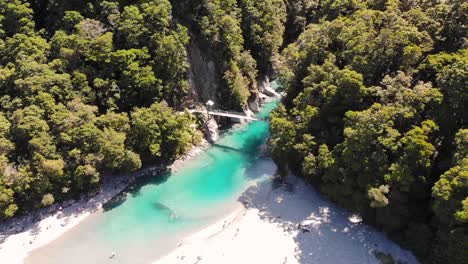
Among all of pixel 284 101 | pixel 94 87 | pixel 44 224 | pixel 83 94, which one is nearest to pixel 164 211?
pixel 44 224

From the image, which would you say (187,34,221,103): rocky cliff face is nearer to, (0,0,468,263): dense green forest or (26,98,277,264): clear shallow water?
(0,0,468,263): dense green forest

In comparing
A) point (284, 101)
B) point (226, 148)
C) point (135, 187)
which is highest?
point (284, 101)

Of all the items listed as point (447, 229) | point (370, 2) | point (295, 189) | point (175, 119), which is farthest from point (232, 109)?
point (447, 229)

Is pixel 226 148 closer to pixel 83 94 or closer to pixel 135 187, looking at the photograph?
pixel 135 187

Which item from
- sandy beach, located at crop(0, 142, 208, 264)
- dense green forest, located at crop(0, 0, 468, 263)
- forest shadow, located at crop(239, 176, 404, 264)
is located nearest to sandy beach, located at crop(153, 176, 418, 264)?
forest shadow, located at crop(239, 176, 404, 264)

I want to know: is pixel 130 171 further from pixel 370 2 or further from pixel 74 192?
pixel 370 2
